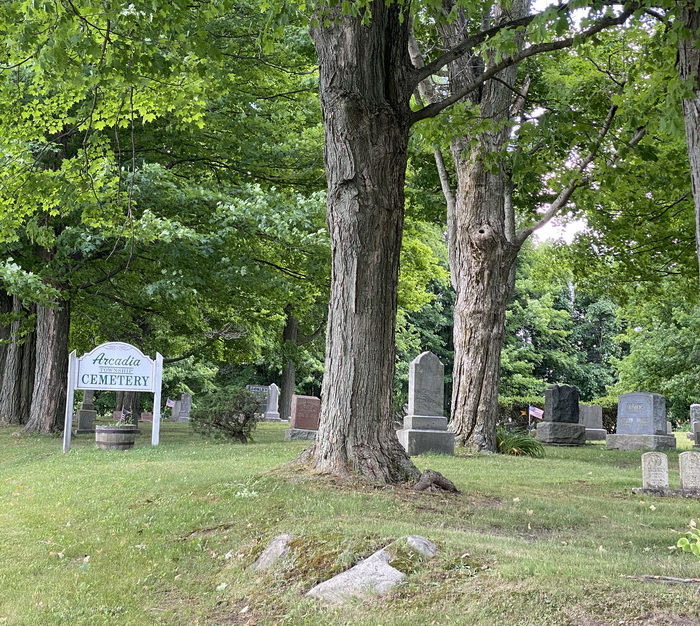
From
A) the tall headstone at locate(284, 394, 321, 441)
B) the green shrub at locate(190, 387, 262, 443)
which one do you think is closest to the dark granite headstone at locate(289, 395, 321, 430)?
the tall headstone at locate(284, 394, 321, 441)

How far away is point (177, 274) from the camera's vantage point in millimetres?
16156

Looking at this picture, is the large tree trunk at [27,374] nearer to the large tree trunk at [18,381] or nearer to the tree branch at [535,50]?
the large tree trunk at [18,381]

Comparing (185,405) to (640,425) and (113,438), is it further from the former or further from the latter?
(113,438)

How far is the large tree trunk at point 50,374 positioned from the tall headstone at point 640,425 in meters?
15.5

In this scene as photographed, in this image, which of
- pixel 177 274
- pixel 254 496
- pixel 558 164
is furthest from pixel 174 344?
pixel 254 496

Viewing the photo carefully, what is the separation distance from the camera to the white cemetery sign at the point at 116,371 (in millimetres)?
14477

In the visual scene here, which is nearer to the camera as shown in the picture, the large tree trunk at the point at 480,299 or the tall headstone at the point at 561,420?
the large tree trunk at the point at 480,299

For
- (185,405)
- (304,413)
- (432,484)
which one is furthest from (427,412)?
(185,405)

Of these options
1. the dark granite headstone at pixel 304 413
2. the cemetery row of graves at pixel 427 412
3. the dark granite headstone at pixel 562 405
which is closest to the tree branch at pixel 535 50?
the cemetery row of graves at pixel 427 412

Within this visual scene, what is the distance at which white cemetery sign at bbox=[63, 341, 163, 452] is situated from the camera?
47.5ft

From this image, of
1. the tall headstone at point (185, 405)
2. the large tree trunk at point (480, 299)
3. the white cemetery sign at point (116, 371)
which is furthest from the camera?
the tall headstone at point (185, 405)

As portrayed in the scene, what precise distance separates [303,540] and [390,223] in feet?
12.8

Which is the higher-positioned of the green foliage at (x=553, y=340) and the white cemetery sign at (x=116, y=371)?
the green foliage at (x=553, y=340)

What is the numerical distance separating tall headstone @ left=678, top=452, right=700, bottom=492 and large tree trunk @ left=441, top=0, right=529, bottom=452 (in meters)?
5.31
